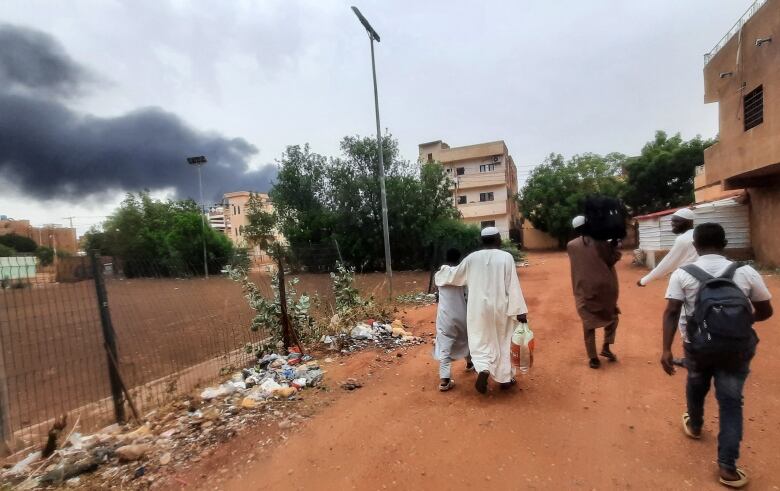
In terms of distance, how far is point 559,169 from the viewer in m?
32.1

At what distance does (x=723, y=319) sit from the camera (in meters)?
2.33

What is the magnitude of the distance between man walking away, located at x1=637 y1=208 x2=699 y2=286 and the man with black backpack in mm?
1381

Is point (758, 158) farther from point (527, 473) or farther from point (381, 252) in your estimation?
point (381, 252)

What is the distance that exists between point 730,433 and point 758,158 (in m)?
12.4

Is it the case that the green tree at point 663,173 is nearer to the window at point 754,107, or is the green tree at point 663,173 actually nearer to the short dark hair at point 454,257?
the window at point 754,107

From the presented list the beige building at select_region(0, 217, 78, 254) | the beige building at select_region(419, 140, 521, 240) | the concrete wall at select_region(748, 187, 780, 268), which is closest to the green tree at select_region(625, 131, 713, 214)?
the beige building at select_region(419, 140, 521, 240)

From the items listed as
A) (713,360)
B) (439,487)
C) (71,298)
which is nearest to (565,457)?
(439,487)

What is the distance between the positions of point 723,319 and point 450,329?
2.32 metres

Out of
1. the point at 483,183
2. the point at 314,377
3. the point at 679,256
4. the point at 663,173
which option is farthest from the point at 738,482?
the point at 483,183

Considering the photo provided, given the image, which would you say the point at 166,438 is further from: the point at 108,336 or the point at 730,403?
the point at 730,403

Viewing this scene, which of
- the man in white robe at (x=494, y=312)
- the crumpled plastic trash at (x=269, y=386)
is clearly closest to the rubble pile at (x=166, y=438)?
the crumpled plastic trash at (x=269, y=386)

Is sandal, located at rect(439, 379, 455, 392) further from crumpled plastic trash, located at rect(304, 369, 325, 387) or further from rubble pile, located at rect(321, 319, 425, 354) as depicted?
rubble pile, located at rect(321, 319, 425, 354)

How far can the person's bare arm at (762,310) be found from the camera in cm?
246

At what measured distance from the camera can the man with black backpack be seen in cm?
234
